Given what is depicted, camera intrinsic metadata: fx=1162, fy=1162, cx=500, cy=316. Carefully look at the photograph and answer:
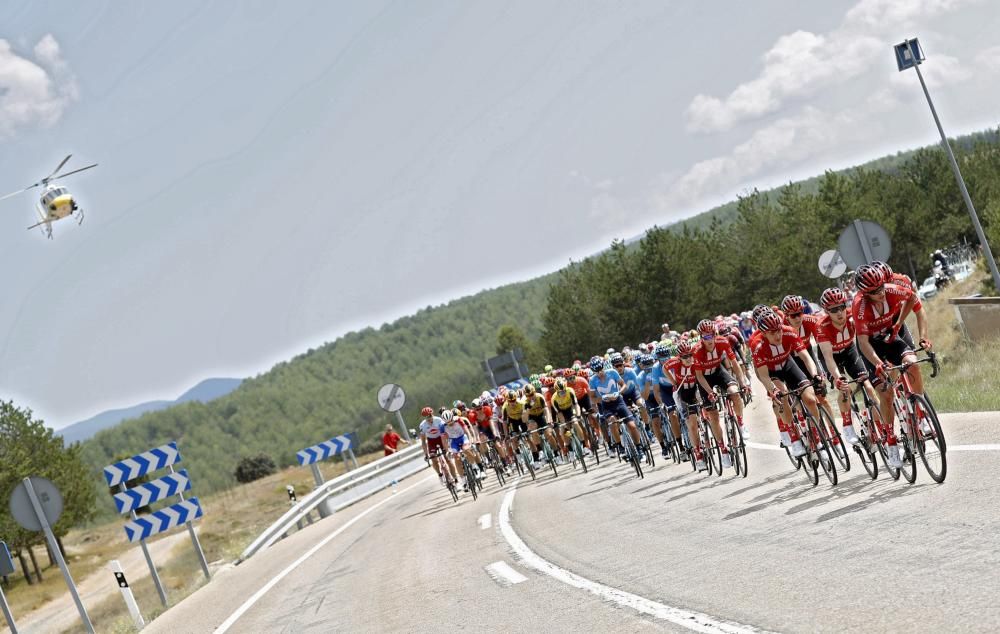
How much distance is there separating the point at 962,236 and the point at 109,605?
84.7 meters

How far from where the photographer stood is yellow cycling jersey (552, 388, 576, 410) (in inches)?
889

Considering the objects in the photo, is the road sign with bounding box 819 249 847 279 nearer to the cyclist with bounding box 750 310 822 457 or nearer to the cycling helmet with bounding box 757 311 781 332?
the cyclist with bounding box 750 310 822 457

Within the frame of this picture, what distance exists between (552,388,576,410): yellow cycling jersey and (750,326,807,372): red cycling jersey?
35.2 ft

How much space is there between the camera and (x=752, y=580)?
25.4 feet

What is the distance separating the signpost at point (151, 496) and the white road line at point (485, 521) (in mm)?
5602

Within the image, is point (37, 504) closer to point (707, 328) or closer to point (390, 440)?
point (707, 328)

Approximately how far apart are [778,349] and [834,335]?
0.87 metres

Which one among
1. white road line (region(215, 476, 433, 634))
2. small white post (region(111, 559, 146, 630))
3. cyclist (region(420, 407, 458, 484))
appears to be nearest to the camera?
white road line (region(215, 476, 433, 634))

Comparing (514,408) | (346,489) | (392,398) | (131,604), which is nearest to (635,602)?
(131,604)

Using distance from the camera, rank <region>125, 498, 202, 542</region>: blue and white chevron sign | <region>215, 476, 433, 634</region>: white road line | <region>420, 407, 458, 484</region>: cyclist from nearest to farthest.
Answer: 1. <region>215, 476, 433, 634</region>: white road line
2. <region>125, 498, 202, 542</region>: blue and white chevron sign
3. <region>420, 407, 458, 484</region>: cyclist

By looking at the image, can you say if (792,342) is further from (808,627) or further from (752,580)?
(808,627)

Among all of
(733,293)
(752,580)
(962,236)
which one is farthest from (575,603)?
(962,236)

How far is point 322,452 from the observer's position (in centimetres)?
3484

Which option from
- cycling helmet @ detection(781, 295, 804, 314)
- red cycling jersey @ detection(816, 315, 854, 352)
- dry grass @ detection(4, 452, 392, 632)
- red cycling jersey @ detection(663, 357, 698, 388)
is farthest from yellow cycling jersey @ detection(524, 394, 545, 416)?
red cycling jersey @ detection(816, 315, 854, 352)
